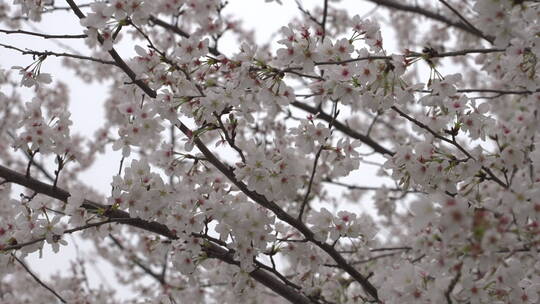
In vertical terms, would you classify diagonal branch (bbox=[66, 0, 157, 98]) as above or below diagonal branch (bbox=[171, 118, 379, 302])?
above

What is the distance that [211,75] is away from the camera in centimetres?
293

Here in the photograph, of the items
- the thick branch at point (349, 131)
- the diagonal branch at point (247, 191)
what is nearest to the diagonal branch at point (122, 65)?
the diagonal branch at point (247, 191)

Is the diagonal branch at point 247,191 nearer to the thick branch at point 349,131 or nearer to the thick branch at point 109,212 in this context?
the thick branch at point 109,212

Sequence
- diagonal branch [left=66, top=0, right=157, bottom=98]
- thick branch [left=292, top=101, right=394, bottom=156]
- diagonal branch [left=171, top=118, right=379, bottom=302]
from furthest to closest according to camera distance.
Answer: thick branch [left=292, top=101, right=394, bottom=156], diagonal branch [left=171, top=118, right=379, bottom=302], diagonal branch [left=66, top=0, right=157, bottom=98]

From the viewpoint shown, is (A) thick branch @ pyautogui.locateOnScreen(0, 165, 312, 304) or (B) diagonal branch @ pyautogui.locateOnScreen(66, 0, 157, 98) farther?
(A) thick branch @ pyautogui.locateOnScreen(0, 165, 312, 304)

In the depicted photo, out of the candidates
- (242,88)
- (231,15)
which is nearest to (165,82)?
(242,88)

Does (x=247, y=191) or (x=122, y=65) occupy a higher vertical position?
(x=122, y=65)

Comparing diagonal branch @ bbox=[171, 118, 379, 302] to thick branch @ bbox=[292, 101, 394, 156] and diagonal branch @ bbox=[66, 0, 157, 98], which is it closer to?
diagonal branch @ bbox=[66, 0, 157, 98]

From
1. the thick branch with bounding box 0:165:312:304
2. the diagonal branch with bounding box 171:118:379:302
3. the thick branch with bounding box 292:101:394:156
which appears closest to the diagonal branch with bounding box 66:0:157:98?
the diagonal branch with bounding box 171:118:379:302

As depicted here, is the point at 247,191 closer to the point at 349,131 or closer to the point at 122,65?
the point at 122,65

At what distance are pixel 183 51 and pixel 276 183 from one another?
0.94 metres

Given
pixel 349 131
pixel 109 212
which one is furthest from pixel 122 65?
pixel 349 131

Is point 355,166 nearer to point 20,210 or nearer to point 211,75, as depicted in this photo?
point 211,75

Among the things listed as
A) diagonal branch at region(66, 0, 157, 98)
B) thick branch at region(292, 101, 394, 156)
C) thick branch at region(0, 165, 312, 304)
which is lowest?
thick branch at region(0, 165, 312, 304)
